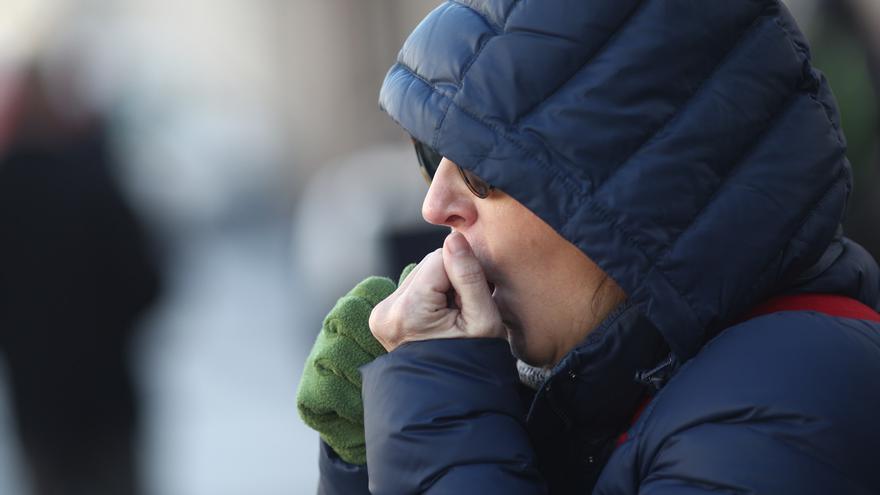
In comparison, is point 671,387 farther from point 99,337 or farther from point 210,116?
point 210,116

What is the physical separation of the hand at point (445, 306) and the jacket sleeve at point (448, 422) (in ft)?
0.08

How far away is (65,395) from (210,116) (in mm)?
2334

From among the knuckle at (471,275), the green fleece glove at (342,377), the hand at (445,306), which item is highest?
the knuckle at (471,275)

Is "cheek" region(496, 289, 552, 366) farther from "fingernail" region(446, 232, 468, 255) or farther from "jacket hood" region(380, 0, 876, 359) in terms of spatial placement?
"jacket hood" region(380, 0, 876, 359)

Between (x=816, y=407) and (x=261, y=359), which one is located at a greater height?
(x=816, y=407)

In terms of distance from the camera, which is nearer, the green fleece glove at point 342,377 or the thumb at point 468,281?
the thumb at point 468,281

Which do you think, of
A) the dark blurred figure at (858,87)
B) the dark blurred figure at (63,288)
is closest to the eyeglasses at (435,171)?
the dark blurred figure at (858,87)

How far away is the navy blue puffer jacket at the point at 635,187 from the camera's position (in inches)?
61.0

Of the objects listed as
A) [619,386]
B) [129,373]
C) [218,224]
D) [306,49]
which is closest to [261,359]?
[218,224]

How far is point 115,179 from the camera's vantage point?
4.90m

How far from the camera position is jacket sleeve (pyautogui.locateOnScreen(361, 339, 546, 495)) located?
157 cm

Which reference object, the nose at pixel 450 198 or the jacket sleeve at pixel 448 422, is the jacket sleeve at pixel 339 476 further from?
the nose at pixel 450 198

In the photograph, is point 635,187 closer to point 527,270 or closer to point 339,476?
point 527,270

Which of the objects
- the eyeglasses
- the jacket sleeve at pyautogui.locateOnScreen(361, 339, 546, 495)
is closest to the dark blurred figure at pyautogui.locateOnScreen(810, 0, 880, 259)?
the eyeglasses
